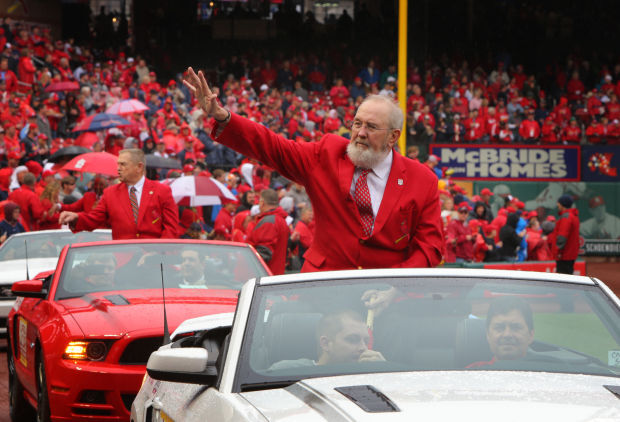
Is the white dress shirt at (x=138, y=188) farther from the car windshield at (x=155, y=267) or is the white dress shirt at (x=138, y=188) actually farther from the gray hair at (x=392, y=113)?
the gray hair at (x=392, y=113)

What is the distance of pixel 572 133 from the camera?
32250mm

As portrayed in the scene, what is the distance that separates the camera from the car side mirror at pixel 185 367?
11.9 ft

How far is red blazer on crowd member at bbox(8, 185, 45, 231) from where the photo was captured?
1512cm

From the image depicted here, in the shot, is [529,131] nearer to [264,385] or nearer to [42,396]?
[42,396]

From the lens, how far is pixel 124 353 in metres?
6.51

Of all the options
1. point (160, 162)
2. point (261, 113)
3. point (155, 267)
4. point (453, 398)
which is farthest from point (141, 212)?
point (261, 113)

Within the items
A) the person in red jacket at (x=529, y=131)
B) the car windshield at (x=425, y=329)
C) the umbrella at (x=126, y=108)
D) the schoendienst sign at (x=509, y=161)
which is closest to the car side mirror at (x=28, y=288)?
the car windshield at (x=425, y=329)

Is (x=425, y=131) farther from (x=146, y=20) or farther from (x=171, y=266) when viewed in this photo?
(x=171, y=266)

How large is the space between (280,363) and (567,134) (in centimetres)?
2971

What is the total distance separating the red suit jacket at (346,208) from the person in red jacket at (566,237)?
12554mm

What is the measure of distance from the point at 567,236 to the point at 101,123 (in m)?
8.86

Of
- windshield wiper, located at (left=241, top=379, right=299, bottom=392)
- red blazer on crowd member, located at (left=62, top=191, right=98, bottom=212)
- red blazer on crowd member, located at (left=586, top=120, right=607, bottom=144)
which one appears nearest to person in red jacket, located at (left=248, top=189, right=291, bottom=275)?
red blazer on crowd member, located at (left=62, top=191, right=98, bottom=212)

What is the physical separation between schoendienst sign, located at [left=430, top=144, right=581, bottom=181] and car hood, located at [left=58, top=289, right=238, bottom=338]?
2423cm

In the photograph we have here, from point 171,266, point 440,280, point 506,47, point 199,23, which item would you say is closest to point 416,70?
point 506,47
